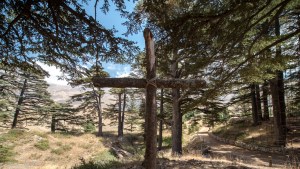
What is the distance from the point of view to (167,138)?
32.8m

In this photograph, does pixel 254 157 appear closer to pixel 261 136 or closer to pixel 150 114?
pixel 261 136

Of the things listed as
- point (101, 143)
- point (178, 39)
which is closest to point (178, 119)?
point (178, 39)

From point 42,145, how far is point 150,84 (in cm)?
2174

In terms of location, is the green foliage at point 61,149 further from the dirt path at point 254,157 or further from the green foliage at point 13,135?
the dirt path at point 254,157

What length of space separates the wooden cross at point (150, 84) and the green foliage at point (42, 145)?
2066cm

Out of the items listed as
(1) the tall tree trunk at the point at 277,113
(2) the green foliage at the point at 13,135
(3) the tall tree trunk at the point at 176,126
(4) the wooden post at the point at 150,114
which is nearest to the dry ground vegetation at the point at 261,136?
(1) the tall tree trunk at the point at 277,113

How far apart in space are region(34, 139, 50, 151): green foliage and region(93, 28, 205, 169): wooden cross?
813 inches

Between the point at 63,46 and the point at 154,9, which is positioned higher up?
the point at 154,9

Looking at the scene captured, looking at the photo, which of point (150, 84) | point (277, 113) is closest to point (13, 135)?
point (150, 84)

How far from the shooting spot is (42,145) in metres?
22.8

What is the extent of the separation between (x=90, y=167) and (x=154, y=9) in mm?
5915

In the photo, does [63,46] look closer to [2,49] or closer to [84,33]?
[84,33]

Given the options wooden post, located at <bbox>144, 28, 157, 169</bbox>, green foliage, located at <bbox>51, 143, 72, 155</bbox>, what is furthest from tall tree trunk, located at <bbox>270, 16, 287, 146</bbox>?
green foliage, located at <bbox>51, 143, 72, 155</bbox>

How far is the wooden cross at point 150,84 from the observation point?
459cm
